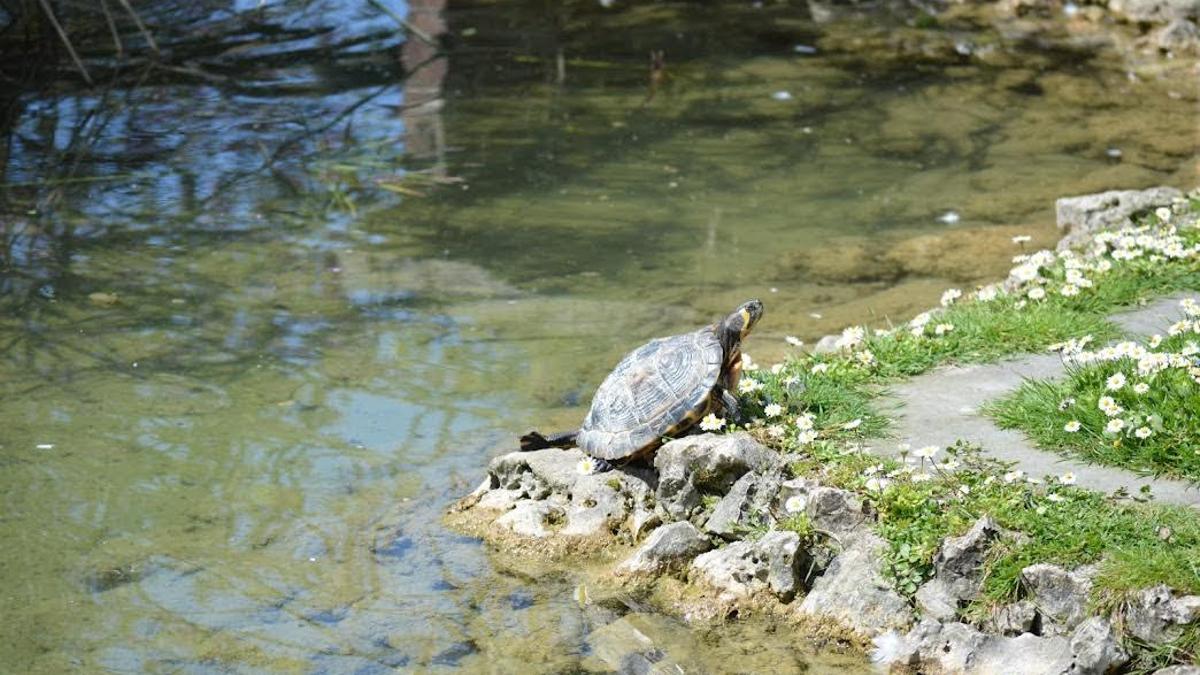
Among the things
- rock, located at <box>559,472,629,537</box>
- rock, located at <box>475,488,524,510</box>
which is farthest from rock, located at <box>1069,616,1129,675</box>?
rock, located at <box>475,488,524,510</box>

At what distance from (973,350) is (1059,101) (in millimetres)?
7534

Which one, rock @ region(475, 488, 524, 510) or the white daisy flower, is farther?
rock @ region(475, 488, 524, 510)

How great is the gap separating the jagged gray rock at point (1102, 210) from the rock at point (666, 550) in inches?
154

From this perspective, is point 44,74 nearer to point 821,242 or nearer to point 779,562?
point 821,242

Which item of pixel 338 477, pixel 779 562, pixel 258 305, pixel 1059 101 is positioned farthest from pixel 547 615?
pixel 1059 101

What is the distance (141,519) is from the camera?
240 inches

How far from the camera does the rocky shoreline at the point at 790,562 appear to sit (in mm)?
4461

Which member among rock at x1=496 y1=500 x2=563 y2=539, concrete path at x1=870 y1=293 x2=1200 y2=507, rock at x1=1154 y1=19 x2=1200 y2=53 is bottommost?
rock at x1=1154 y1=19 x2=1200 y2=53

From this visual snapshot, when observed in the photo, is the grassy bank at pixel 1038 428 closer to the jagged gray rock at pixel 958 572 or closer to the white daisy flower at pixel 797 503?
the jagged gray rock at pixel 958 572

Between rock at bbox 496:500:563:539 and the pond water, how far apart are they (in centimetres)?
20

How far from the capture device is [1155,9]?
1516 centimetres

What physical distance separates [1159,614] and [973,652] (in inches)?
22.6

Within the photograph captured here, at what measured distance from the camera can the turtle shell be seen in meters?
5.77

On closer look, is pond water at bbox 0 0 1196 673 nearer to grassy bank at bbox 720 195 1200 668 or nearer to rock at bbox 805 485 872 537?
rock at bbox 805 485 872 537
